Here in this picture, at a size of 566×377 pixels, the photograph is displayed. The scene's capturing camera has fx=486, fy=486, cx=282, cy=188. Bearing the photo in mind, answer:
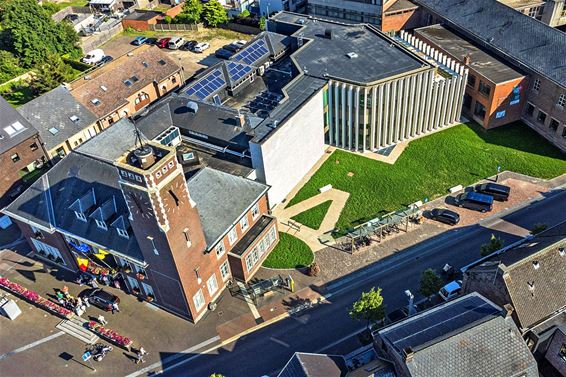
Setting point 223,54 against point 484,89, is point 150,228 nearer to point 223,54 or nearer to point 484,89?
point 484,89

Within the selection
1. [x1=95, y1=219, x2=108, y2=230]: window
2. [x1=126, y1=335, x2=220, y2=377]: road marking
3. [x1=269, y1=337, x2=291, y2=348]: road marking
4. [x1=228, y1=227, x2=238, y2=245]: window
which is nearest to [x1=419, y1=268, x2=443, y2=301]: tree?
[x1=269, y1=337, x2=291, y2=348]: road marking

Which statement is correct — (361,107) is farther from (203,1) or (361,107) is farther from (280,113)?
(203,1)

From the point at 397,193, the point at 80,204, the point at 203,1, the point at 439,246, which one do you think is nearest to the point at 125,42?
the point at 203,1

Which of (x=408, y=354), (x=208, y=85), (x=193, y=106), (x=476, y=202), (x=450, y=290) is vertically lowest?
(x=476, y=202)

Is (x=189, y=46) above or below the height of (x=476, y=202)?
above

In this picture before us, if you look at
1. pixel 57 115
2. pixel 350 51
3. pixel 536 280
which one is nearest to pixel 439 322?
pixel 536 280

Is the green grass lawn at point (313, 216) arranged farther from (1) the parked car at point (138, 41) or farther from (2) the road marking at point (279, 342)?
(1) the parked car at point (138, 41)
